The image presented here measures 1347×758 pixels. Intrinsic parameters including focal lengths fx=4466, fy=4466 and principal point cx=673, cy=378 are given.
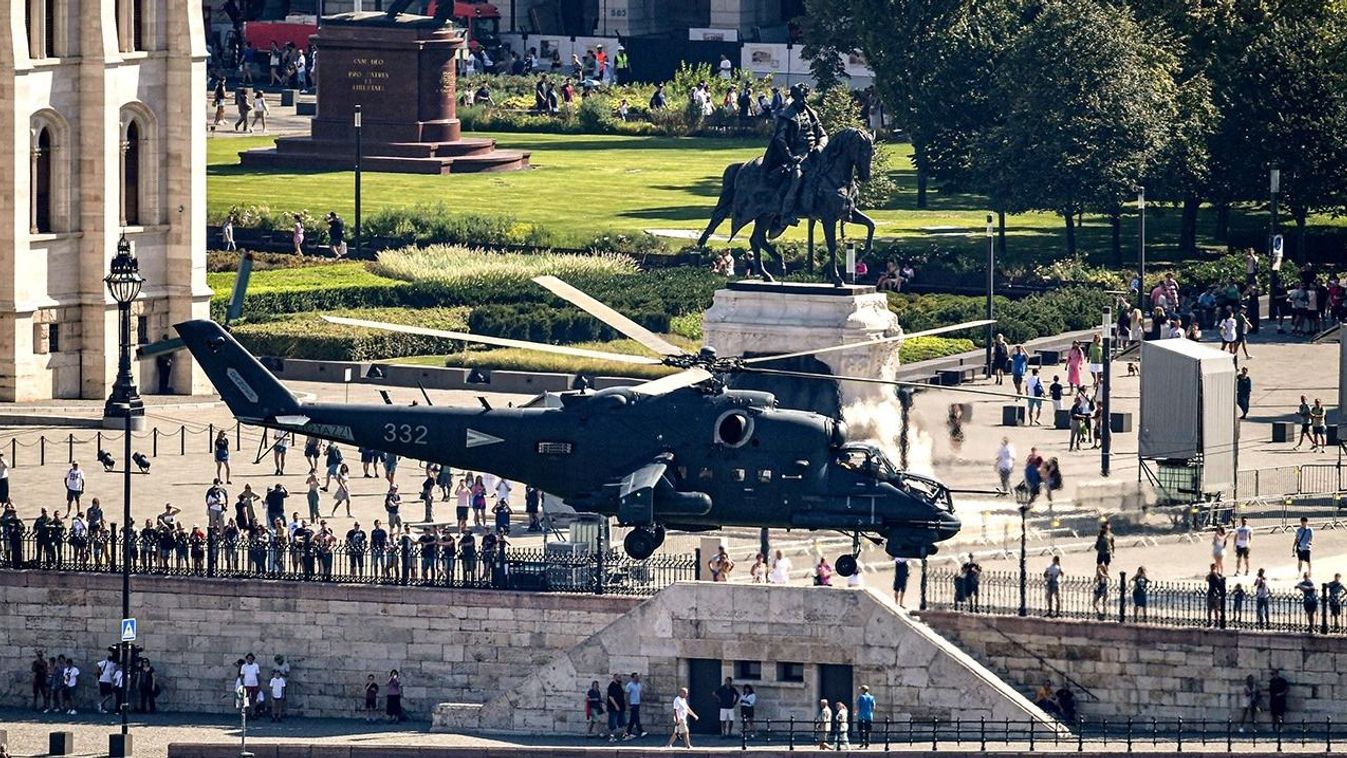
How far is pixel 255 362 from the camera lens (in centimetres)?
7456

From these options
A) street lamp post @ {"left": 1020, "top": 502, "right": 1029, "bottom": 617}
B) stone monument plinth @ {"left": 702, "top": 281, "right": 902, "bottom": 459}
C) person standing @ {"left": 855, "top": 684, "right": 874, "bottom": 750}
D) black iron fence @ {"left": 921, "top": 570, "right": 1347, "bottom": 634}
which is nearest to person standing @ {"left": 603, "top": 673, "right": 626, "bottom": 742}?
person standing @ {"left": 855, "top": 684, "right": 874, "bottom": 750}

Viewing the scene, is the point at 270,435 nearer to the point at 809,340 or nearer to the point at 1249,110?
the point at 809,340

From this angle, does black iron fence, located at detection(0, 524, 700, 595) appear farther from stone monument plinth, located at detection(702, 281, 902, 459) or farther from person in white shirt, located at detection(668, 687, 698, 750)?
stone monument plinth, located at detection(702, 281, 902, 459)

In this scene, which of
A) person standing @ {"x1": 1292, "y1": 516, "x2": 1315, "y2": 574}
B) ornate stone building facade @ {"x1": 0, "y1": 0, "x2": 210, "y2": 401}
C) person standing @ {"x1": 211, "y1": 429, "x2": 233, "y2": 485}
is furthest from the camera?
ornate stone building facade @ {"x1": 0, "y1": 0, "x2": 210, "y2": 401}

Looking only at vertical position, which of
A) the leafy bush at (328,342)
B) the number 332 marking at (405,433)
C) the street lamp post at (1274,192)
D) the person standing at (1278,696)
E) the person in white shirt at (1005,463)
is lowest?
the person standing at (1278,696)

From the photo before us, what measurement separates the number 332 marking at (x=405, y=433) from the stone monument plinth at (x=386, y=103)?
50.9m

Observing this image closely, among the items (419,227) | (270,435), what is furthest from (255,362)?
(419,227)

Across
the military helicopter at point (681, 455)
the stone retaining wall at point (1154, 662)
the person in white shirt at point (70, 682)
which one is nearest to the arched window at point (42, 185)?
the person in white shirt at point (70, 682)

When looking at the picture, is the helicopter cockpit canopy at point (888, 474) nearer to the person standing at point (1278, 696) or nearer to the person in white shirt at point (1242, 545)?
the person standing at point (1278, 696)

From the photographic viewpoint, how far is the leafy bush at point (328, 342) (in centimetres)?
9825

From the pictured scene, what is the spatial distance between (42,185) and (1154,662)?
29.4 metres

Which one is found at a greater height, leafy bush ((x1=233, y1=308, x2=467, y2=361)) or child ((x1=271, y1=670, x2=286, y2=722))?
leafy bush ((x1=233, y1=308, x2=467, y2=361))

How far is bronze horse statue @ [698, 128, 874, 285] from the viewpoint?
8938cm

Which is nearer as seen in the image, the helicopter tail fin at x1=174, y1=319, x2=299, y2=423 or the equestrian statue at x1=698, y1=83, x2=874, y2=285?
the helicopter tail fin at x1=174, y1=319, x2=299, y2=423
